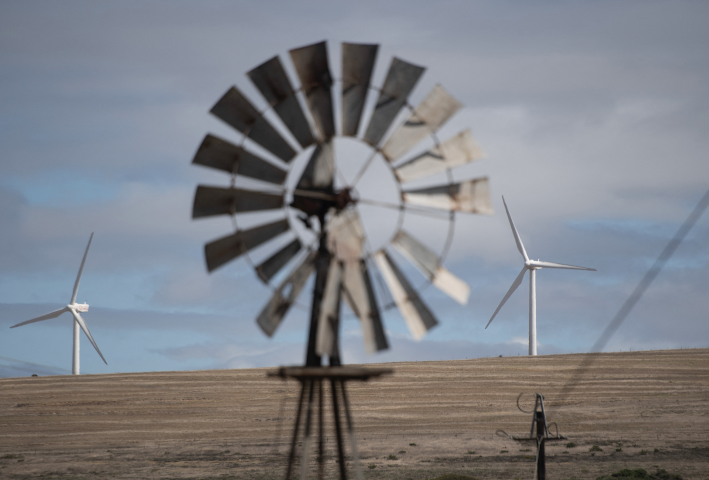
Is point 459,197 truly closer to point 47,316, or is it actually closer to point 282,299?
point 282,299

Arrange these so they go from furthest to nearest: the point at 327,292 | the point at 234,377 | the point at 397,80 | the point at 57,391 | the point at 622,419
A: 1. the point at 234,377
2. the point at 57,391
3. the point at 622,419
4. the point at 397,80
5. the point at 327,292

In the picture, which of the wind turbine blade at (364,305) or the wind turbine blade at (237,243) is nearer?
the wind turbine blade at (364,305)

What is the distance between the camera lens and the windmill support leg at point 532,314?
42306mm

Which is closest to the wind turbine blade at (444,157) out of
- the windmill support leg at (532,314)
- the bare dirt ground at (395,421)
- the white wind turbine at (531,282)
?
the bare dirt ground at (395,421)

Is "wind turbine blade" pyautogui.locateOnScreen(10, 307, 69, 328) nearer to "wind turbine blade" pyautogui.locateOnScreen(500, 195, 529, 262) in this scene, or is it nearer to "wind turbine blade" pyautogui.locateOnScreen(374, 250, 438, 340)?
"wind turbine blade" pyautogui.locateOnScreen(500, 195, 529, 262)

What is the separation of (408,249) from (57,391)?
36.8 m

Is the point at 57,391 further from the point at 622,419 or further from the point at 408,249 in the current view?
the point at 408,249

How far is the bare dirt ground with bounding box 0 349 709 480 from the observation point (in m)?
22.5

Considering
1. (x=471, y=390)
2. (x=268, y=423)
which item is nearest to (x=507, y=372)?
(x=471, y=390)

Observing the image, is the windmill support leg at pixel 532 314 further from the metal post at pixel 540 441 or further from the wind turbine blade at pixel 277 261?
the wind turbine blade at pixel 277 261

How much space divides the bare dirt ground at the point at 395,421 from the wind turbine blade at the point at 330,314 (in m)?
13.1

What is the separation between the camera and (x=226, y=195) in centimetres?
837

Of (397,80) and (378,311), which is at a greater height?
(397,80)

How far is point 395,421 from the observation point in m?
30.2
